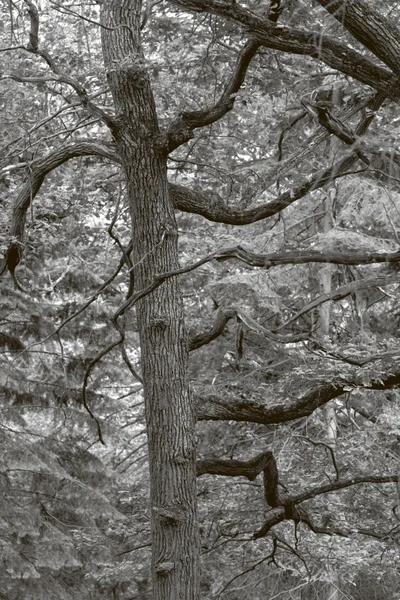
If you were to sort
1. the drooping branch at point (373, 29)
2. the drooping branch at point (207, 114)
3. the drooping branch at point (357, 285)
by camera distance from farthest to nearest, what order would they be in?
the drooping branch at point (207, 114)
the drooping branch at point (357, 285)
the drooping branch at point (373, 29)

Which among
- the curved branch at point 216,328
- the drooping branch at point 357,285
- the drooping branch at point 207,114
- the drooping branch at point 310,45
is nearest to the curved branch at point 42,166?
the drooping branch at point 207,114

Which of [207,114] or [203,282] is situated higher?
[203,282]

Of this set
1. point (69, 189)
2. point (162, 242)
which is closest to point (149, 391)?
point (162, 242)

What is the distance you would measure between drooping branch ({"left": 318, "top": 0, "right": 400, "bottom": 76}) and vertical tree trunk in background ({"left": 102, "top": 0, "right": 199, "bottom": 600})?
2.82 m

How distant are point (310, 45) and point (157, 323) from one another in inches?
112

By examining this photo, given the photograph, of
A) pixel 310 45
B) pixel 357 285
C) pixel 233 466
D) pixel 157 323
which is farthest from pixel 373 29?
pixel 233 466

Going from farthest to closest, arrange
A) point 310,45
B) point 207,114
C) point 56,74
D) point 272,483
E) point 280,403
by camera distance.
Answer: point 272,483
point 280,403
point 207,114
point 56,74
point 310,45

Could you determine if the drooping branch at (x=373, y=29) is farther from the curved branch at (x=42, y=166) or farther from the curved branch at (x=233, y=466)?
the curved branch at (x=233, y=466)

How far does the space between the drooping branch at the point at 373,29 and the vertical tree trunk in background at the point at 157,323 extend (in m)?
2.82

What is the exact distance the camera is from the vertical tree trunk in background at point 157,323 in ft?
24.6

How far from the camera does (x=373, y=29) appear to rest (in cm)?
502

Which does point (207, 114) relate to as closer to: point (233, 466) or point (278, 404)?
point (278, 404)

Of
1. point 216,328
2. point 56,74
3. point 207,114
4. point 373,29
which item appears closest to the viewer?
point 373,29

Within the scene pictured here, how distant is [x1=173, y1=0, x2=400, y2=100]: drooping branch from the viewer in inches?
213
